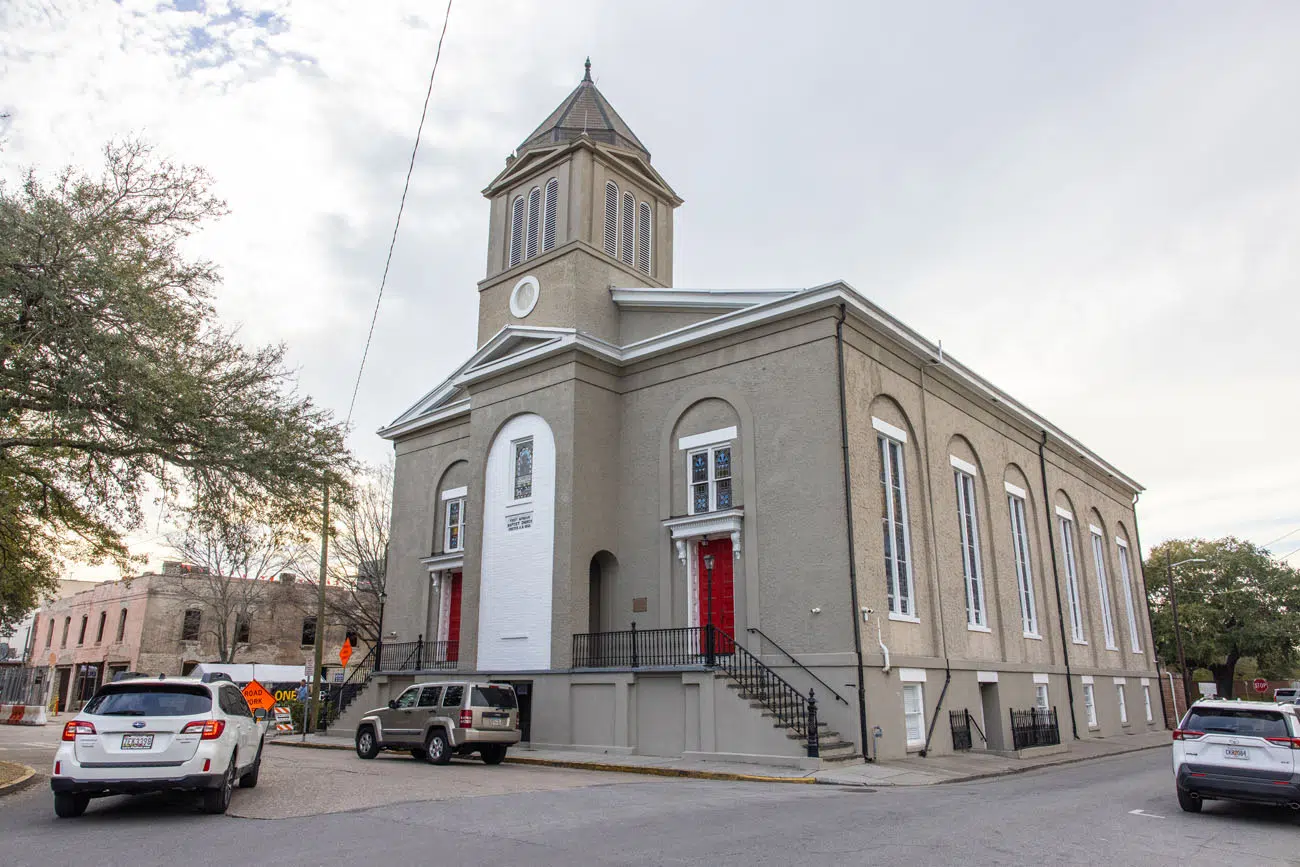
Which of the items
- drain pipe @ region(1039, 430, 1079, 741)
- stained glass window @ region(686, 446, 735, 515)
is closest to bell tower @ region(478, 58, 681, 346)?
stained glass window @ region(686, 446, 735, 515)

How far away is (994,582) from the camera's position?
2538 centimetres

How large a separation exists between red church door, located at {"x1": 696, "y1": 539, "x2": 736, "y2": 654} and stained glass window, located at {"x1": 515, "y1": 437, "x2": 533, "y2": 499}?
5.00 metres

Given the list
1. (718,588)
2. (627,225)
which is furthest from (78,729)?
(627,225)

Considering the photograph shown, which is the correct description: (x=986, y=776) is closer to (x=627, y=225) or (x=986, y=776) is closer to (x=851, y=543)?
(x=851, y=543)

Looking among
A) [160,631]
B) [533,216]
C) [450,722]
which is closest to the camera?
[450,722]

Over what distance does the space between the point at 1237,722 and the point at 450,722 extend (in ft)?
42.7

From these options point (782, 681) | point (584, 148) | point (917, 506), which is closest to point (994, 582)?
point (917, 506)

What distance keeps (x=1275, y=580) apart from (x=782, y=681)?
5326cm

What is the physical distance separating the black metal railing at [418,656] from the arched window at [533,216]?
1188 cm

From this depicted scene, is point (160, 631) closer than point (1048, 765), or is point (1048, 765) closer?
point (1048, 765)

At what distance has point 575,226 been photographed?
25.8m

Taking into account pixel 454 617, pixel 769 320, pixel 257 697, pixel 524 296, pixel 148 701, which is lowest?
pixel 257 697

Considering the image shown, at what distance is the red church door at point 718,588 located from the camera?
20812 mm

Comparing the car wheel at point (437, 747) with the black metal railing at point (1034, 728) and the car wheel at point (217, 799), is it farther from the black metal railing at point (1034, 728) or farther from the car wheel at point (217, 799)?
the black metal railing at point (1034, 728)
